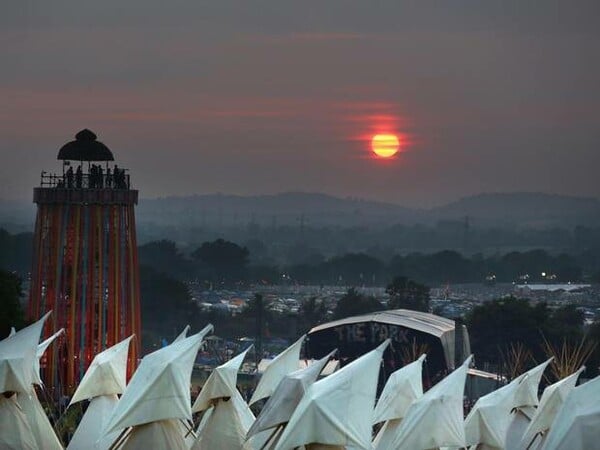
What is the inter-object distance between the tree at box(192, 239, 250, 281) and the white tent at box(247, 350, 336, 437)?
69.0m

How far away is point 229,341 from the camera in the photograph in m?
63.8

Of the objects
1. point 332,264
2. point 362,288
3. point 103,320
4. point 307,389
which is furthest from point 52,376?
point 332,264

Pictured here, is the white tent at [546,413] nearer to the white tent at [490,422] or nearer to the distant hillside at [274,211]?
the white tent at [490,422]

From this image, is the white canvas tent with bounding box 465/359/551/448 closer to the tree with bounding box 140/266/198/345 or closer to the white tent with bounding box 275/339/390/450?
the white tent with bounding box 275/339/390/450

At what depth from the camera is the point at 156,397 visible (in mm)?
24281

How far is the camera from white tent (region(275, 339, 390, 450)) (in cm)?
2130

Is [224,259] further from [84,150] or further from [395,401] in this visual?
[395,401]

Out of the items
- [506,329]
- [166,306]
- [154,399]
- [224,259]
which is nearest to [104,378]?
[154,399]

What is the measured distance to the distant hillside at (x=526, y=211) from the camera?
124938 millimetres

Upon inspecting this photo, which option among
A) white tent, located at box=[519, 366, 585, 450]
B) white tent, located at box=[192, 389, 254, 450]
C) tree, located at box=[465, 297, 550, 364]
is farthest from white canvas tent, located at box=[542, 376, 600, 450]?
tree, located at box=[465, 297, 550, 364]

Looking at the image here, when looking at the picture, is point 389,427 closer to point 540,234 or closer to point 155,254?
point 155,254

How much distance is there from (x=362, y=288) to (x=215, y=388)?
234 ft

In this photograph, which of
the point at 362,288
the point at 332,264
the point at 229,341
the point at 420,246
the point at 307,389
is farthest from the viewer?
the point at 420,246

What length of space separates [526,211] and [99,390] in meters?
112
